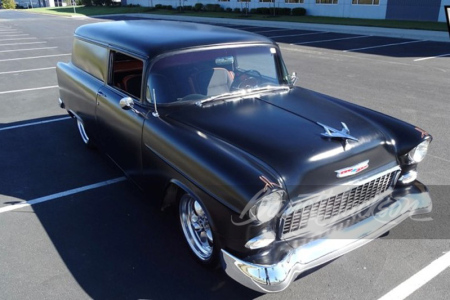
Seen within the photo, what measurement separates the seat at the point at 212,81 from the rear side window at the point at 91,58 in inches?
54.6

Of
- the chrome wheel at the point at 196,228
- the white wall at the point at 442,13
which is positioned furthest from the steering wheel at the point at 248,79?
the white wall at the point at 442,13

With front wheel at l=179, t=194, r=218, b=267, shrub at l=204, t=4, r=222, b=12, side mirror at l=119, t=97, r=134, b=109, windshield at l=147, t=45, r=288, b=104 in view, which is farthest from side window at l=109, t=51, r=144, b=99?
shrub at l=204, t=4, r=222, b=12

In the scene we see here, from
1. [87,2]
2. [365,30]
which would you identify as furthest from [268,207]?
[87,2]

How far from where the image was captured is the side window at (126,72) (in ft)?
12.5

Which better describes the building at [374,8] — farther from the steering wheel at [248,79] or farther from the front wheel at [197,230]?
the front wheel at [197,230]

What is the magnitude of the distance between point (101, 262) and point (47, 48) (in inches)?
610

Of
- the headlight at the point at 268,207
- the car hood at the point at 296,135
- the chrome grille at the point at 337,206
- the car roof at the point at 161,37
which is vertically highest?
the car roof at the point at 161,37

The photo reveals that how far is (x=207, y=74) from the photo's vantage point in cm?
355

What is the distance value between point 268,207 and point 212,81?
5.26 feet

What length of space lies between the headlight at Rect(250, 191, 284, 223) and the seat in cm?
147

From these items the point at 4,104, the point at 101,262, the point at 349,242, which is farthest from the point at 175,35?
the point at 4,104

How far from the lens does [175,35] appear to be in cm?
389

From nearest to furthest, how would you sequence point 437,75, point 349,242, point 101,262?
point 349,242, point 101,262, point 437,75

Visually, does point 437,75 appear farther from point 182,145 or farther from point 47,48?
point 47,48
